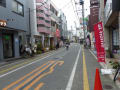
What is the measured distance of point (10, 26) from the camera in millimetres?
13242

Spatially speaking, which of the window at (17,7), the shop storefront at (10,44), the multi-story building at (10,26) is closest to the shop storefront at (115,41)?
the multi-story building at (10,26)

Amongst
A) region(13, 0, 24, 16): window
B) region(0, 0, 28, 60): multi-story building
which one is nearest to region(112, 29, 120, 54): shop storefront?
region(0, 0, 28, 60): multi-story building

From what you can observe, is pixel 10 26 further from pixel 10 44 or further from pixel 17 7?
pixel 17 7

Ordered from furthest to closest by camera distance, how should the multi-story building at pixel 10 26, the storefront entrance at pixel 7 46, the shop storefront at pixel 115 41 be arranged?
1. the storefront entrance at pixel 7 46
2. the multi-story building at pixel 10 26
3. the shop storefront at pixel 115 41

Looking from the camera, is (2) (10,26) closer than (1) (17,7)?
Yes

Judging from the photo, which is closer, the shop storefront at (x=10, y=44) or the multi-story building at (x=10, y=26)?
the multi-story building at (x=10, y=26)

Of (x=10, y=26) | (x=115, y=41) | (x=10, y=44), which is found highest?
(x=10, y=26)

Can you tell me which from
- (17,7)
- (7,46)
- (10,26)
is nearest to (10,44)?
(7,46)

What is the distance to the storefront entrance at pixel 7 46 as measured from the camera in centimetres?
1402

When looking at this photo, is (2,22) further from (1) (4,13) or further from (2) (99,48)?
(2) (99,48)

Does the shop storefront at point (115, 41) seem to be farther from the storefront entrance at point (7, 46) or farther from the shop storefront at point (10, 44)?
the storefront entrance at point (7, 46)

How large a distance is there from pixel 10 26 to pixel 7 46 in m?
2.85

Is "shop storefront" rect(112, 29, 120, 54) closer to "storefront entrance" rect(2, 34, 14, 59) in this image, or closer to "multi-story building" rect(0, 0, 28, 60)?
"multi-story building" rect(0, 0, 28, 60)

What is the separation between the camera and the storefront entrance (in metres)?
14.0
